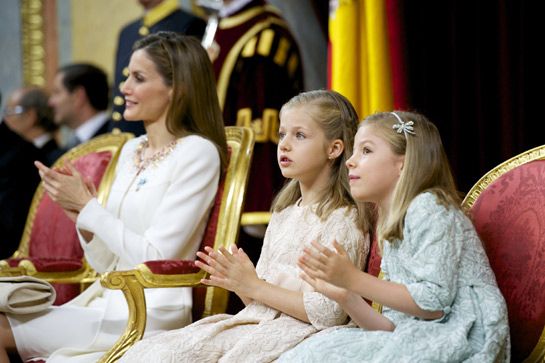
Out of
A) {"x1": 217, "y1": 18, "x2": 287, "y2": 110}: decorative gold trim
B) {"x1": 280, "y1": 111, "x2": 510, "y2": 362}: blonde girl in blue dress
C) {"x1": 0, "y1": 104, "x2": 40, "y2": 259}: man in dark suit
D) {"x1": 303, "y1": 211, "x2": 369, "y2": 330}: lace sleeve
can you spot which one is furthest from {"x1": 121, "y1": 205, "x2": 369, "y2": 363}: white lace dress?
{"x1": 0, "y1": 104, "x2": 40, "y2": 259}: man in dark suit

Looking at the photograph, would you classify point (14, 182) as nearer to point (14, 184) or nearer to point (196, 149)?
point (14, 184)

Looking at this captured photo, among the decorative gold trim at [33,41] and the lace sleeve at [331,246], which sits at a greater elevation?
the decorative gold trim at [33,41]

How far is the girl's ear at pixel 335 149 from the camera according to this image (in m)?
2.91

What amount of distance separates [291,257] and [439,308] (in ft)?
1.97

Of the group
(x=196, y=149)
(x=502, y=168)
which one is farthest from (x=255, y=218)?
(x=502, y=168)

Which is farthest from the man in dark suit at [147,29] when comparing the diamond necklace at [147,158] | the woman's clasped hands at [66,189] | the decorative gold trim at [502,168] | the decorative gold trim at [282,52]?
the decorative gold trim at [502,168]

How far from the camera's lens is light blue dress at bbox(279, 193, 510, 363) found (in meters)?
2.34

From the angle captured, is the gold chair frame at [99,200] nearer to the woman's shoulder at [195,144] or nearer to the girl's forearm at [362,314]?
the woman's shoulder at [195,144]

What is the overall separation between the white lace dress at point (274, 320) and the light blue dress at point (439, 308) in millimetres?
180

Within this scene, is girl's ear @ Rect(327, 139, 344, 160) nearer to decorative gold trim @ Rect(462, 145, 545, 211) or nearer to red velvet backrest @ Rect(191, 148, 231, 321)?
decorative gold trim @ Rect(462, 145, 545, 211)

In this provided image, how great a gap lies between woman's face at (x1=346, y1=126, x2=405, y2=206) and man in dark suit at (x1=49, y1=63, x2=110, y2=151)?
338cm

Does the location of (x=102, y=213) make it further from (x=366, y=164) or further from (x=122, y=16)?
(x=122, y=16)

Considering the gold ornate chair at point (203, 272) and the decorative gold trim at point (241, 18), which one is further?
the decorative gold trim at point (241, 18)

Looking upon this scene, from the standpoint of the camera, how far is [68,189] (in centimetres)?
334
